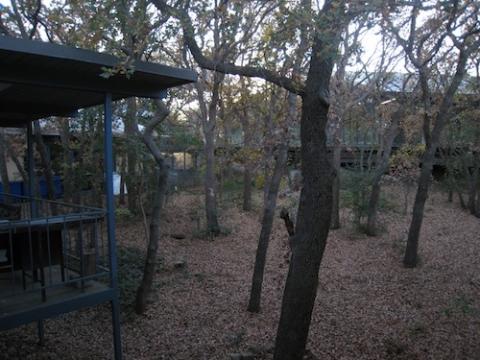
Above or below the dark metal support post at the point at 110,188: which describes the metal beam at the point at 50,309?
below

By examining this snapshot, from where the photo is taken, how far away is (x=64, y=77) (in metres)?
4.33

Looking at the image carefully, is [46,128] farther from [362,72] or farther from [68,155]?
[362,72]

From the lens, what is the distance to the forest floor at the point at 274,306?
577 cm

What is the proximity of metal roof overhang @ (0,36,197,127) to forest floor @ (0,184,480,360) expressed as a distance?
3.37 metres

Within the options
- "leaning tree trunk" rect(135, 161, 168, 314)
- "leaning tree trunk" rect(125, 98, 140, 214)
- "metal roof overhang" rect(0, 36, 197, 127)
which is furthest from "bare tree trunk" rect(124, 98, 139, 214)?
"metal roof overhang" rect(0, 36, 197, 127)

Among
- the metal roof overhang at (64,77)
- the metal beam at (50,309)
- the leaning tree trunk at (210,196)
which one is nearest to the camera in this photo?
the metal roof overhang at (64,77)

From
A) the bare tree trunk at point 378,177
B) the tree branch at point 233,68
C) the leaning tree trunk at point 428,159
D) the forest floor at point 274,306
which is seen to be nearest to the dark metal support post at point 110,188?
the tree branch at point 233,68

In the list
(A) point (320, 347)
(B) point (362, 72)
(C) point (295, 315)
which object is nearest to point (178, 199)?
(B) point (362, 72)

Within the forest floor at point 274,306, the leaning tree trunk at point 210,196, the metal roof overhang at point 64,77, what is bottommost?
the forest floor at point 274,306

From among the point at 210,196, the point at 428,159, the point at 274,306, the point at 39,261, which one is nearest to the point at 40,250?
the point at 39,261

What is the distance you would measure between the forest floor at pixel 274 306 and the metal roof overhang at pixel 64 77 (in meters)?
3.37

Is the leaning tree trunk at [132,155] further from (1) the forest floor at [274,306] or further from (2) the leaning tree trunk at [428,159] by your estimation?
(2) the leaning tree trunk at [428,159]

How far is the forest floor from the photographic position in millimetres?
5770

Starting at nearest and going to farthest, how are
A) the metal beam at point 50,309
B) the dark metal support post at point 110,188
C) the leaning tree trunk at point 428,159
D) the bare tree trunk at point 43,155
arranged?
the metal beam at point 50,309 < the dark metal support post at point 110,188 < the leaning tree trunk at point 428,159 < the bare tree trunk at point 43,155
